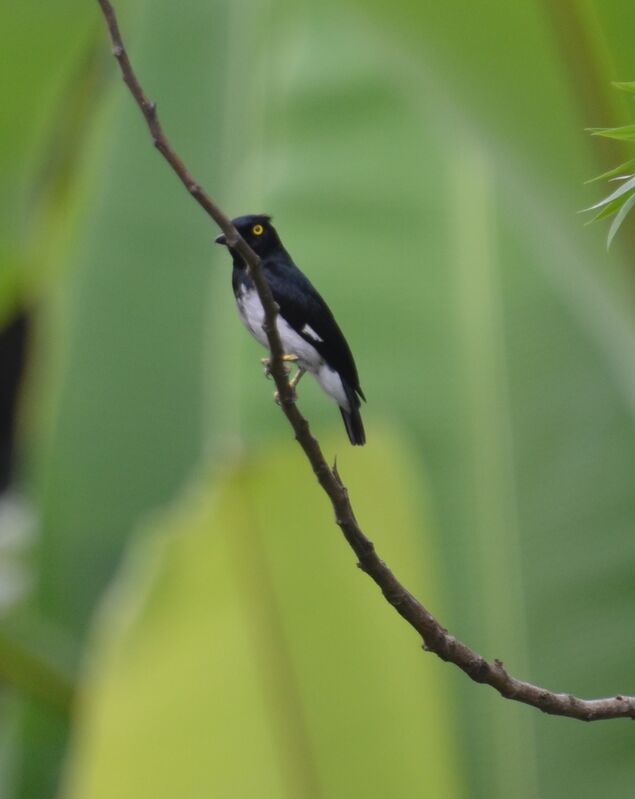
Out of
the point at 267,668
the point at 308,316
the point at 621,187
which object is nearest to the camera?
the point at 621,187

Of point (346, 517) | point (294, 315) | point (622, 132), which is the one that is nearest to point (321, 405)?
point (294, 315)

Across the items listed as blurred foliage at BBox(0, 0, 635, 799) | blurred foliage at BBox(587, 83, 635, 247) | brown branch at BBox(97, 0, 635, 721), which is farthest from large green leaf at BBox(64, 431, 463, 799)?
blurred foliage at BBox(587, 83, 635, 247)

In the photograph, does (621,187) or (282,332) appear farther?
(282,332)

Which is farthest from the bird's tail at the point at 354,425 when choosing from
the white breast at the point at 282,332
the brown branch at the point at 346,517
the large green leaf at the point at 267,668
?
the brown branch at the point at 346,517

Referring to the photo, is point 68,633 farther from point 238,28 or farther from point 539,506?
point 238,28

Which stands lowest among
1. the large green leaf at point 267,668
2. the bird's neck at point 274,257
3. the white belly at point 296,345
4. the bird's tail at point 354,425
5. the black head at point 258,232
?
the large green leaf at point 267,668

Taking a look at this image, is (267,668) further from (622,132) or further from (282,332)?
(622,132)

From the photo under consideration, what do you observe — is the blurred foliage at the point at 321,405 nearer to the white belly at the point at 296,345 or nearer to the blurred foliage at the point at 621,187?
the white belly at the point at 296,345
